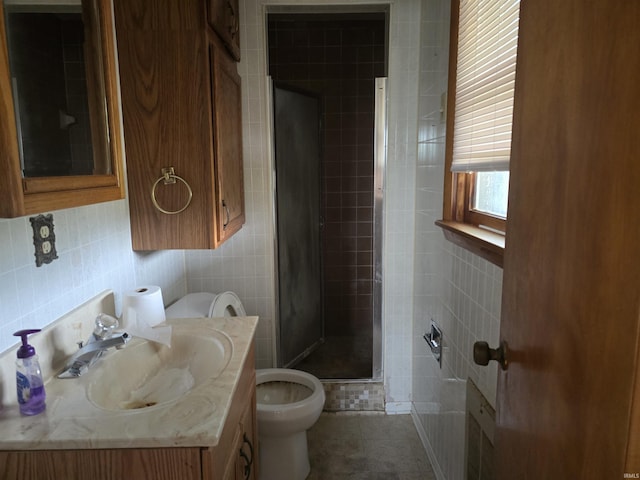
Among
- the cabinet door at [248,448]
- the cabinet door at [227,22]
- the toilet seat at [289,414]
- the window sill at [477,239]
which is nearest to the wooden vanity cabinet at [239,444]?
the cabinet door at [248,448]

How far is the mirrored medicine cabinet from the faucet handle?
14.2 inches

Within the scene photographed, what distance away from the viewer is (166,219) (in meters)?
1.52

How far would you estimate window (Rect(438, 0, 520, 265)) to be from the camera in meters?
1.21

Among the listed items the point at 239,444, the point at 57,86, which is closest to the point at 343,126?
the point at 57,86

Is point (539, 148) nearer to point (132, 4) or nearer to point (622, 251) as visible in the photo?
point (622, 251)

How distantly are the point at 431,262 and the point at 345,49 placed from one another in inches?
77.4

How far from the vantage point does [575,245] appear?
577mm

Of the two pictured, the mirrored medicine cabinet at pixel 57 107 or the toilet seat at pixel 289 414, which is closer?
the mirrored medicine cabinet at pixel 57 107

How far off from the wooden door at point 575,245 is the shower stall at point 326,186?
5.74 ft

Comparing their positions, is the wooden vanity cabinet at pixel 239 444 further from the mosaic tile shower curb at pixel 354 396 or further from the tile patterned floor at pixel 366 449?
the mosaic tile shower curb at pixel 354 396

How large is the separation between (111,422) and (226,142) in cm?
123

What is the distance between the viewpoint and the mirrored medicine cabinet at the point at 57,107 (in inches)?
28.7

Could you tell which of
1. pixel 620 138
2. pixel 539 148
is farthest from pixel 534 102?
pixel 620 138

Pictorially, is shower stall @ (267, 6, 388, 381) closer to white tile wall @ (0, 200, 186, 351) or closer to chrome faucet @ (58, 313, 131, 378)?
white tile wall @ (0, 200, 186, 351)
